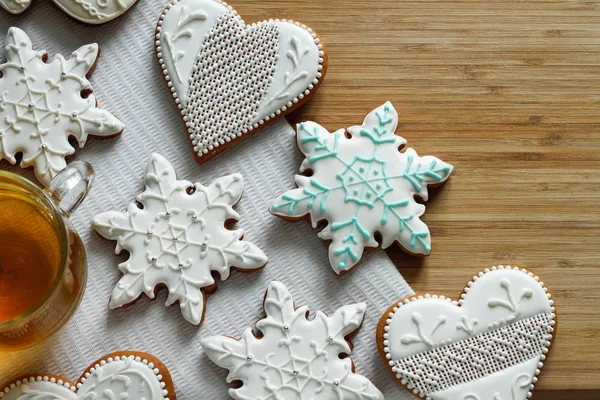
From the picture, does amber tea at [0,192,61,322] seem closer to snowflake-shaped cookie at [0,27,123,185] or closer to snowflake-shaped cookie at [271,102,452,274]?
snowflake-shaped cookie at [0,27,123,185]

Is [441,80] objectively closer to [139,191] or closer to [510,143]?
[510,143]

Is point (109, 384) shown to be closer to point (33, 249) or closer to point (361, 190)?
point (33, 249)

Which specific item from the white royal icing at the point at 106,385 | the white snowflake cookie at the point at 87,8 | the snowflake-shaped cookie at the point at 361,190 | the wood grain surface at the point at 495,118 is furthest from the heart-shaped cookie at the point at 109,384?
the white snowflake cookie at the point at 87,8

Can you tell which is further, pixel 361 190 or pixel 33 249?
pixel 361 190

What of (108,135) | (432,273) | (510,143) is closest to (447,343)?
(432,273)

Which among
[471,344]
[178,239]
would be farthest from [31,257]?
[471,344]

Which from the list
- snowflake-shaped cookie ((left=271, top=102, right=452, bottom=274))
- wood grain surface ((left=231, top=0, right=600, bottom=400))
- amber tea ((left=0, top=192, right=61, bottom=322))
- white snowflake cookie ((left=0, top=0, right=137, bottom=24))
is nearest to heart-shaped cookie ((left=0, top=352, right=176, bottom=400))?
amber tea ((left=0, top=192, right=61, bottom=322))

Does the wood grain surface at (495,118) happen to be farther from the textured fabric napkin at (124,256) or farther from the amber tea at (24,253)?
the amber tea at (24,253)

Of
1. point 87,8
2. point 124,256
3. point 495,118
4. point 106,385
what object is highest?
point 87,8
